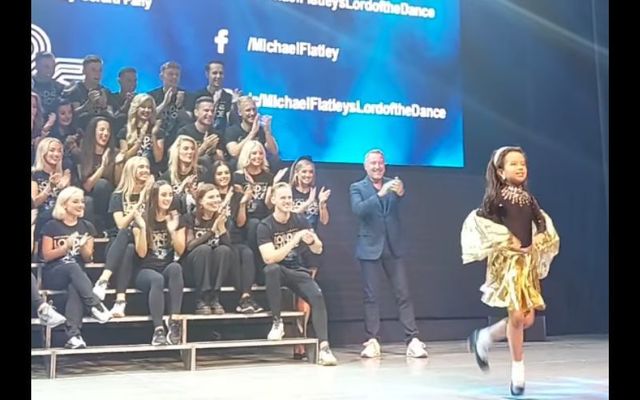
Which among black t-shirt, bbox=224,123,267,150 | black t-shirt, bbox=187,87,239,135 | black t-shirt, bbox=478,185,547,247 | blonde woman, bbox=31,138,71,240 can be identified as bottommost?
black t-shirt, bbox=478,185,547,247

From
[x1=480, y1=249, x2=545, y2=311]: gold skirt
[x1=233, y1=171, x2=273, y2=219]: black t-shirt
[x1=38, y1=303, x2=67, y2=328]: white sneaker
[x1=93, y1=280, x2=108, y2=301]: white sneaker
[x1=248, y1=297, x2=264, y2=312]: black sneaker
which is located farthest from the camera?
[x1=233, y1=171, x2=273, y2=219]: black t-shirt

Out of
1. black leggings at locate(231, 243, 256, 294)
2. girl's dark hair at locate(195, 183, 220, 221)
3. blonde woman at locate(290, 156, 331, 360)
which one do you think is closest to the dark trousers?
blonde woman at locate(290, 156, 331, 360)

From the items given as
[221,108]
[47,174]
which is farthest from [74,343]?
[221,108]

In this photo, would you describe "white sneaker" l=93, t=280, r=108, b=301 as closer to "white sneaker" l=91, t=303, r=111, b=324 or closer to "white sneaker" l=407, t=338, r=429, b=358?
"white sneaker" l=91, t=303, r=111, b=324

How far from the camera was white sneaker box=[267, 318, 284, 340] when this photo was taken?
18.5 feet

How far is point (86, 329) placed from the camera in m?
5.86

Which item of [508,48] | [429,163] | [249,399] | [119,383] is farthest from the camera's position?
[508,48]

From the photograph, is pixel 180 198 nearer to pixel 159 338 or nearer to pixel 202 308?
pixel 202 308

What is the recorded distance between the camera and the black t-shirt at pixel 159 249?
18.0ft

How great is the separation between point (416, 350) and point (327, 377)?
1.18 m

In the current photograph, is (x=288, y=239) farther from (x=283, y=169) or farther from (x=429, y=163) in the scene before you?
(x=429, y=163)

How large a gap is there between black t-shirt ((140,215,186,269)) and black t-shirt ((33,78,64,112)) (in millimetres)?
958
